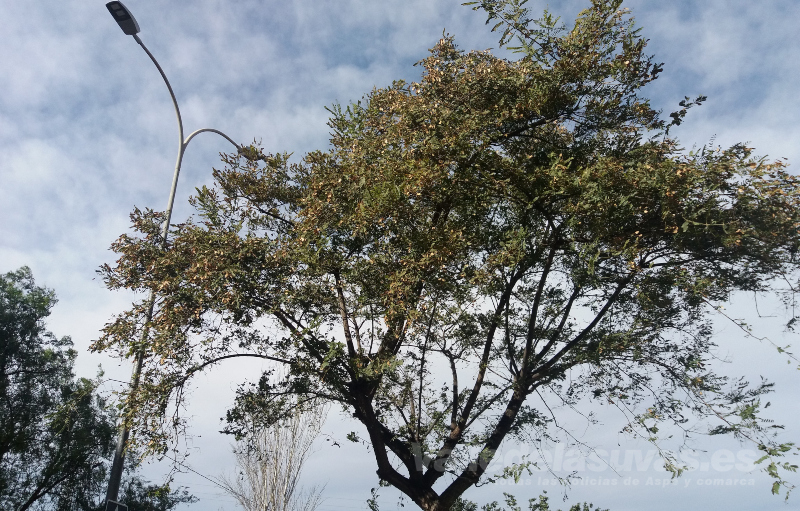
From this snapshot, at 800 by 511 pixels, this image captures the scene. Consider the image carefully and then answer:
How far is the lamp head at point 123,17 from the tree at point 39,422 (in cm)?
1375

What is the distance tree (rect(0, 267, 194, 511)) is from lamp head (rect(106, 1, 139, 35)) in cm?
1375

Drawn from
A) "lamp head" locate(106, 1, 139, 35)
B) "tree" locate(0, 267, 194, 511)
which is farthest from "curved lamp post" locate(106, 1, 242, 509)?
"tree" locate(0, 267, 194, 511)

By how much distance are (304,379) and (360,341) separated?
153 centimetres

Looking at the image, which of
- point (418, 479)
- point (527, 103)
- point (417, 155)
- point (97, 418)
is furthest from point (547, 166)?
point (97, 418)

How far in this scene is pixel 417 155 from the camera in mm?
10828

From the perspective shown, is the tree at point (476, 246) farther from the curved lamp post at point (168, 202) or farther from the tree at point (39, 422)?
the tree at point (39, 422)

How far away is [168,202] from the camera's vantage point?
11648 millimetres

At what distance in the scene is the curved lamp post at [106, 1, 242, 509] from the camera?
921 centimetres

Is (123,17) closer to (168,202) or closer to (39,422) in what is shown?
(168,202)

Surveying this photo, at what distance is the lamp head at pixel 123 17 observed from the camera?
1097 cm

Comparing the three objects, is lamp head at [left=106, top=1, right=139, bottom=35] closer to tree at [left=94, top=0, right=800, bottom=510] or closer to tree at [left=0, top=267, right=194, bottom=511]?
tree at [left=94, top=0, right=800, bottom=510]

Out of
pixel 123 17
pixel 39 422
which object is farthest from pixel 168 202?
pixel 39 422

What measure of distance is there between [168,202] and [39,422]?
556 inches

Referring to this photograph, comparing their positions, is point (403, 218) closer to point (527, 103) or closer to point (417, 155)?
point (417, 155)
